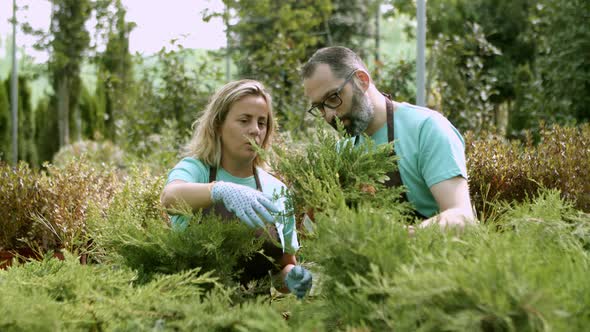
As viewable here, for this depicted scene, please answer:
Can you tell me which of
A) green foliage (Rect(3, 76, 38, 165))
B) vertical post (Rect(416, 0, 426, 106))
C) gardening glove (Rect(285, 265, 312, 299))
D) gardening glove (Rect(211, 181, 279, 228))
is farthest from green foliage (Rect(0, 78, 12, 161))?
gardening glove (Rect(285, 265, 312, 299))

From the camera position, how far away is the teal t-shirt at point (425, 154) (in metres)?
2.85

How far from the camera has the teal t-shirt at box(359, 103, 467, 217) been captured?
2850 mm

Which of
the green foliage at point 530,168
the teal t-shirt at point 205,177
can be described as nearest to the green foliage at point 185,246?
the teal t-shirt at point 205,177

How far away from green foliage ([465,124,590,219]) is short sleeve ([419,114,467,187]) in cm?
124

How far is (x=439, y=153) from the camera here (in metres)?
2.89

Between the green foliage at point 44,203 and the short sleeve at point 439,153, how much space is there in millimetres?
2764

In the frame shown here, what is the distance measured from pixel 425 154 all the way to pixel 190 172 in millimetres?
1047

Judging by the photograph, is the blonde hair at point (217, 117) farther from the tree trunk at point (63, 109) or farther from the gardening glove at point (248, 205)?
the tree trunk at point (63, 109)

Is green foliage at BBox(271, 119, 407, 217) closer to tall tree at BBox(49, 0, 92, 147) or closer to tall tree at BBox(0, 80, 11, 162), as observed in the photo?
tall tree at BBox(49, 0, 92, 147)

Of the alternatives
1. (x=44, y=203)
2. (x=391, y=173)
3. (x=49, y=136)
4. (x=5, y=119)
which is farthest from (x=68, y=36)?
(x=391, y=173)

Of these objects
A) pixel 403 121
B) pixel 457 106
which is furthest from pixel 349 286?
pixel 457 106

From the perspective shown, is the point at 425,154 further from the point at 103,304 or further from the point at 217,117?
the point at 103,304

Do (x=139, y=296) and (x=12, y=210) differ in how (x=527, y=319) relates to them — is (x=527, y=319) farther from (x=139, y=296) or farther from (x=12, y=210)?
(x=12, y=210)

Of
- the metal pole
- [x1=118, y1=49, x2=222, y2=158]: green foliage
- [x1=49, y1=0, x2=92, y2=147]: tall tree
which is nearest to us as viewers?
[x1=118, y1=49, x2=222, y2=158]: green foliage
